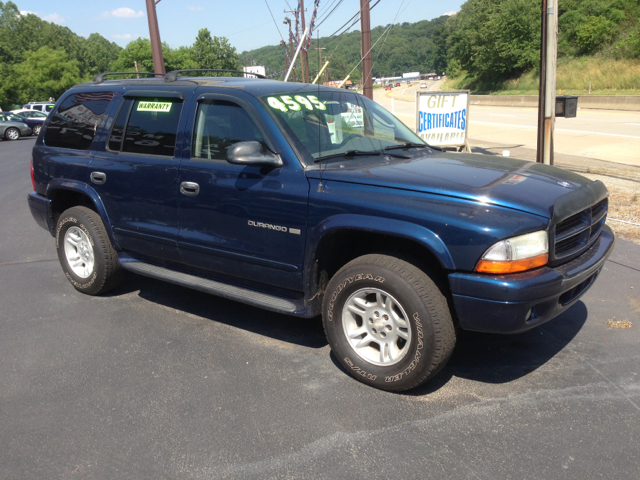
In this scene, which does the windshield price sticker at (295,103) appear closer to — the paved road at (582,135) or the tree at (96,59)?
the paved road at (582,135)

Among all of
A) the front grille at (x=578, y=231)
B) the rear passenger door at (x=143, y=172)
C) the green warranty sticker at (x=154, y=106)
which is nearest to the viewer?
the front grille at (x=578, y=231)

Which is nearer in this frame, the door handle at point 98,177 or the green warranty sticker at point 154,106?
the green warranty sticker at point 154,106

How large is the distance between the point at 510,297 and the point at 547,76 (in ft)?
19.4

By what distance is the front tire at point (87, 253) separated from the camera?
4945 mm

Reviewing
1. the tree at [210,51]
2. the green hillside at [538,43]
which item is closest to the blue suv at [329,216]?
the green hillside at [538,43]

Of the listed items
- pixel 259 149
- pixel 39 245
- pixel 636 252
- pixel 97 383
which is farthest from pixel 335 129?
pixel 39 245

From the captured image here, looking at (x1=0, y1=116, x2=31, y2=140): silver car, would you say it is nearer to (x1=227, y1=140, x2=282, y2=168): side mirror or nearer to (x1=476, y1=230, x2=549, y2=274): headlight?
(x1=227, y1=140, x2=282, y2=168): side mirror

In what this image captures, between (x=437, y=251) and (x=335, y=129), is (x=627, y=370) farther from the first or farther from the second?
(x=335, y=129)

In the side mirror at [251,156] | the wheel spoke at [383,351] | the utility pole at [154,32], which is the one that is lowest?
the wheel spoke at [383,351]

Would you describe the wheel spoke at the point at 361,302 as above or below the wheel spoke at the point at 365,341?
above

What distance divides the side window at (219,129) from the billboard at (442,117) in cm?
613

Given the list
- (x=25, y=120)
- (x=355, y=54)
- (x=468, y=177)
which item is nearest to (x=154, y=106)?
(x=468, y=177)

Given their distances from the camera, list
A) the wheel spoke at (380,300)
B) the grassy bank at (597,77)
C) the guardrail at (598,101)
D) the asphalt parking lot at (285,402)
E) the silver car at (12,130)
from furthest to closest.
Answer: the grassy bank at (597,77), the silver car at (12,130), the guardrail at (598,101), the wheel spoke at (380,300), the asphalt parking lot at (285,402)

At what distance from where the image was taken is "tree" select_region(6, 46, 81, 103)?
2581 inches
